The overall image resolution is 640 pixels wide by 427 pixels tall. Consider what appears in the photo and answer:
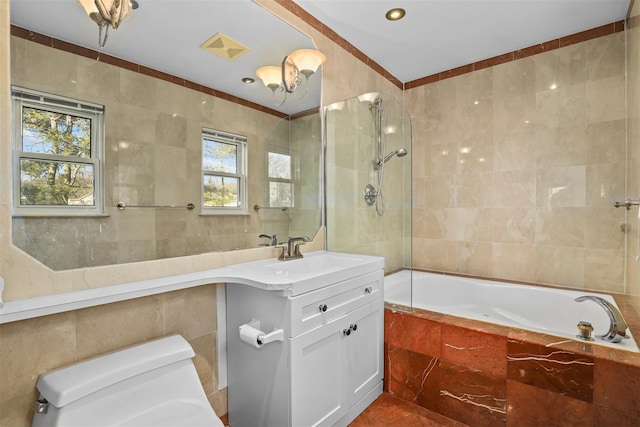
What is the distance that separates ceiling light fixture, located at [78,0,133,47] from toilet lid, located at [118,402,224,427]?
1393 mm

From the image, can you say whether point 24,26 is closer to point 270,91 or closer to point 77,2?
point 77,2

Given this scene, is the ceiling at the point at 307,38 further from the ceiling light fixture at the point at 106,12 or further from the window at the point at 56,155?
the window at the point at 56,155

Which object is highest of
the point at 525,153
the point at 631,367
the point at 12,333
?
the point at 525,153

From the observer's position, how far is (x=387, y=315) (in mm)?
2004

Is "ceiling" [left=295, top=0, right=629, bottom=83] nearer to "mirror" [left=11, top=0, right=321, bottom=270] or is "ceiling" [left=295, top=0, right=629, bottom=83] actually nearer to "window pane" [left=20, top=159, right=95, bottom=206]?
"mirror" [left=11, top=0, right=321, bottom=270]

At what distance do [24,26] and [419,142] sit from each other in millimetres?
2898

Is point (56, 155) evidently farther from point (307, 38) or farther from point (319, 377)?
point (307, 38)

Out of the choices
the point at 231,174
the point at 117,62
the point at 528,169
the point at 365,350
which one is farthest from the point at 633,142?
the point at 117,62

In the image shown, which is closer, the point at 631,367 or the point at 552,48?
the point at 631,367

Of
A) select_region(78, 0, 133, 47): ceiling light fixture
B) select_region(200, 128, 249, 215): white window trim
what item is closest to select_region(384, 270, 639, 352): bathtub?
select_region(200, 128, 249, 215): white window trim

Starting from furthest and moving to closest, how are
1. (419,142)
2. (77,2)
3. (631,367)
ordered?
(419,142), (631,367), (77,2)

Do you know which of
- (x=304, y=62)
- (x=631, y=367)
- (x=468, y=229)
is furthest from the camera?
(x=468, y=229)

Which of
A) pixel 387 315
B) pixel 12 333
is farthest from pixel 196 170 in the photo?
pixel 387 315

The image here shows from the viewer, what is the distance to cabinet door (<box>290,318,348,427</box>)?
137cm
